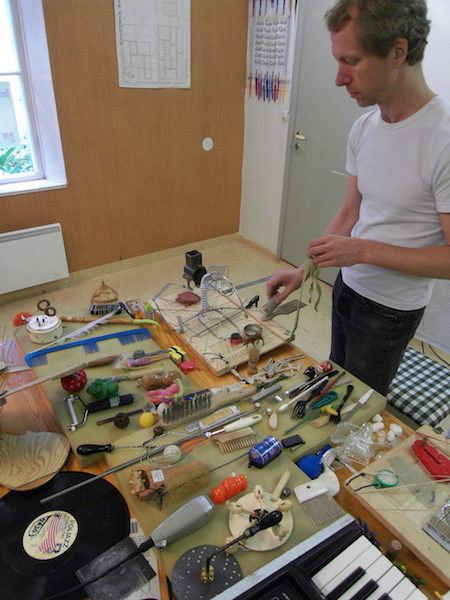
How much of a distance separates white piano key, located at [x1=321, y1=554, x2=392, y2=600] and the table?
12cm

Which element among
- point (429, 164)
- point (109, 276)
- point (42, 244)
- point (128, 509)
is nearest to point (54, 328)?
point (128, 509)

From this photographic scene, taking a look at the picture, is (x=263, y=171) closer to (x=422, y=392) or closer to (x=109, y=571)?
(x=422, y=392)

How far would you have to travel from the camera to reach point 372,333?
4.57 ft

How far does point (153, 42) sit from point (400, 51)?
104 inches

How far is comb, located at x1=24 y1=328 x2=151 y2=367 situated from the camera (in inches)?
54.7

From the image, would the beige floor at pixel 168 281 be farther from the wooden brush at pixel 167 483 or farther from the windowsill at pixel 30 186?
the wooden brush at pixel 167 483

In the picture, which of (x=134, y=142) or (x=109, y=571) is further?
(x=134, y=142)

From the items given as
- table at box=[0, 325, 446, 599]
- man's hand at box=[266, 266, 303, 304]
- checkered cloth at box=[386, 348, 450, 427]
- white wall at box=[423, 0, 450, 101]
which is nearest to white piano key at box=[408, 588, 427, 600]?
table at box=[0, 325, 446, 599]

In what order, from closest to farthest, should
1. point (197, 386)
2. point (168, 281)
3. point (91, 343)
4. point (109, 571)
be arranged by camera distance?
1. point (109, 571)
2. point (197, 386)
3. point (91, 343)
4. point (168, 281)

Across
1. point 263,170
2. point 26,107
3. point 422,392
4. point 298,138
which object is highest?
point 26,107

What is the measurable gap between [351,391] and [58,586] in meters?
0.88

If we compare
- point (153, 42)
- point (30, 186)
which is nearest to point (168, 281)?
point (30, 186)

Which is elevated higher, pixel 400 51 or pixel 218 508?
pixel 400 51

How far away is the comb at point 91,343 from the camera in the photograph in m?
1.39
